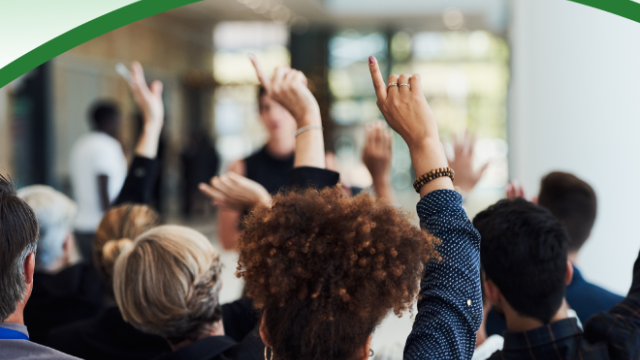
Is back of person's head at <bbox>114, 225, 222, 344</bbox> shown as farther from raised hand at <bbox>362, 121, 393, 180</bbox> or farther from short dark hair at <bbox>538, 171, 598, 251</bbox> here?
short dark hair at <bbox>538, 171, 598, 251</bbox>

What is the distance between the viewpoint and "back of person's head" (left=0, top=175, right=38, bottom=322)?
939 mm

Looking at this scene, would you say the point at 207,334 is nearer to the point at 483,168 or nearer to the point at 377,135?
the point at 377,135

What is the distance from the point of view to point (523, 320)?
1227 mm

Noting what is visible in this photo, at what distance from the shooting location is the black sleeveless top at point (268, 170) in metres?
3.03

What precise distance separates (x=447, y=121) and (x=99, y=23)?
522 inches

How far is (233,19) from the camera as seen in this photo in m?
13.5

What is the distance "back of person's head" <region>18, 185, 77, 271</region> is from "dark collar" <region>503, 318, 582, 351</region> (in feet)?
5.84

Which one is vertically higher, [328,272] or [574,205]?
[328,272]

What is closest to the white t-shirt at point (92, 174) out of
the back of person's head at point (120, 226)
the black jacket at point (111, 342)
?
the back of person's head at point (120, 226)

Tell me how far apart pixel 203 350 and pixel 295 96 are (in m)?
0.62

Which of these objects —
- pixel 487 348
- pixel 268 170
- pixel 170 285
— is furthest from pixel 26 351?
pixel 268 170

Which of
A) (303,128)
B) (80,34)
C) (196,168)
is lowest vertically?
(196,168)

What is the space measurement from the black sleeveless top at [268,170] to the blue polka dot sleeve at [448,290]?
2100 mm

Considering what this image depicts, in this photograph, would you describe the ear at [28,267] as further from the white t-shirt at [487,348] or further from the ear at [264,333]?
the white t-shirt at [487,348]
